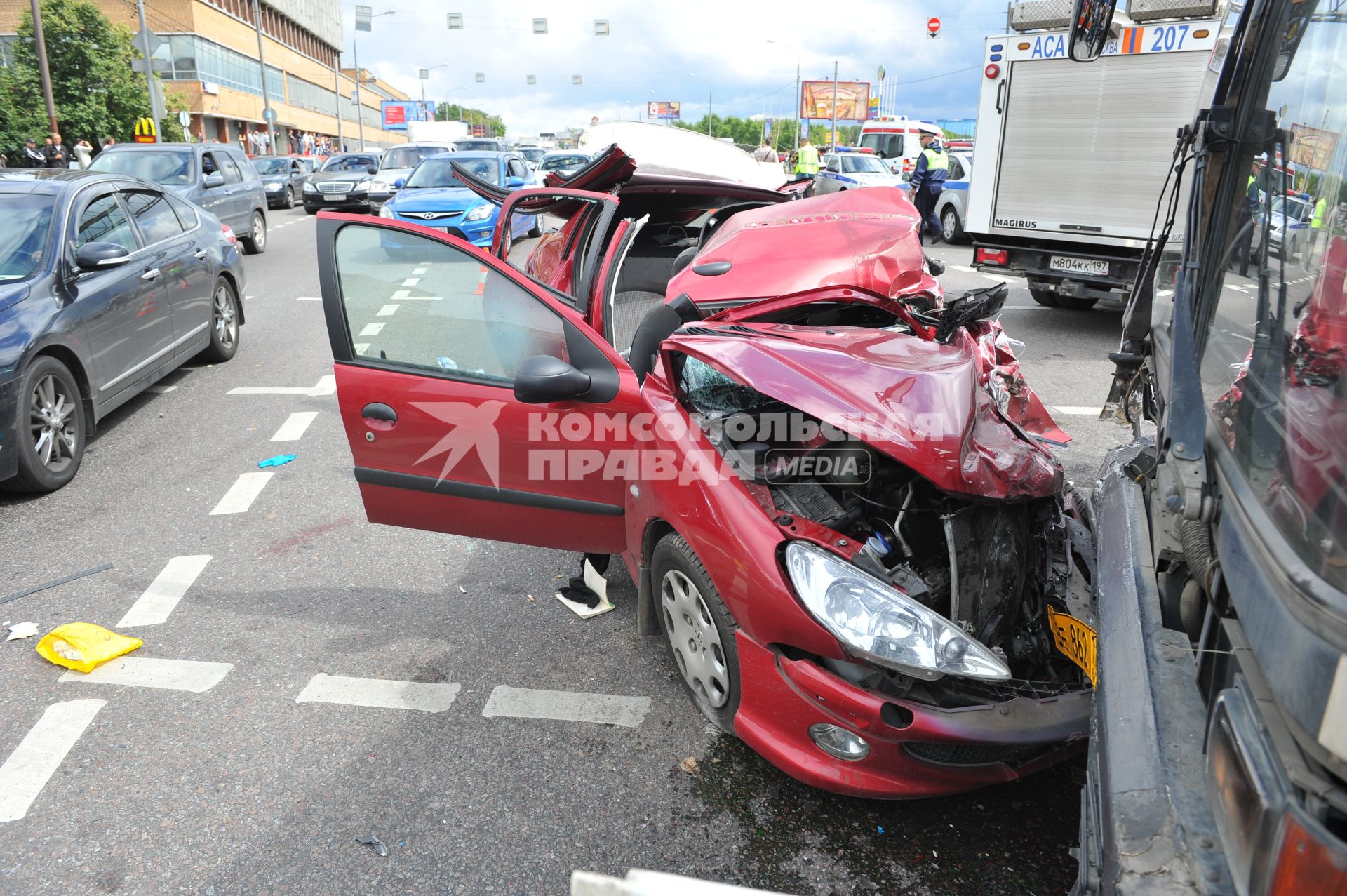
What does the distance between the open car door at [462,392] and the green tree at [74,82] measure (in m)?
29.9

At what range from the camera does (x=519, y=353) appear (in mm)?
3346

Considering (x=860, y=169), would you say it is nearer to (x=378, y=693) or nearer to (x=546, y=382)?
(x=546, y=382)

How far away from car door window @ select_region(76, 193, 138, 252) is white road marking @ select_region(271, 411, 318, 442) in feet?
5.02

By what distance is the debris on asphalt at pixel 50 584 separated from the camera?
3943 mm

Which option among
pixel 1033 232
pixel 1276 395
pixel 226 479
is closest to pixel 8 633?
pixel 226 479

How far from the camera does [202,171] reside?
1343 centimetres

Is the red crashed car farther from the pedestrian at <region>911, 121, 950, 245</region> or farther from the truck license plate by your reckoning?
the pedestrian at <region>911, 121, 950, 245</region>

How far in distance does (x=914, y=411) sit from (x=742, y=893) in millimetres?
1505

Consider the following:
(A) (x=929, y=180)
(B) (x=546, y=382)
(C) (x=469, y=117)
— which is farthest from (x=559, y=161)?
(C) (x=469, y=117)

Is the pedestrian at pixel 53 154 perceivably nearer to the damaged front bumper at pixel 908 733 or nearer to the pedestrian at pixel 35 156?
the pedestrian at pixel 35 156

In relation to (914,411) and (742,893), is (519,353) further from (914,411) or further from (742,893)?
(742,893)

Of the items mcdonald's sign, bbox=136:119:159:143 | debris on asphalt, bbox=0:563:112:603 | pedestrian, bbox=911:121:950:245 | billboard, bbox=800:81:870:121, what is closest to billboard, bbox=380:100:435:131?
billboard, bbox=800:81:870:121

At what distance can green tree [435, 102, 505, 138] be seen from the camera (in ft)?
388

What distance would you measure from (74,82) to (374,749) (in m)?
34.6
